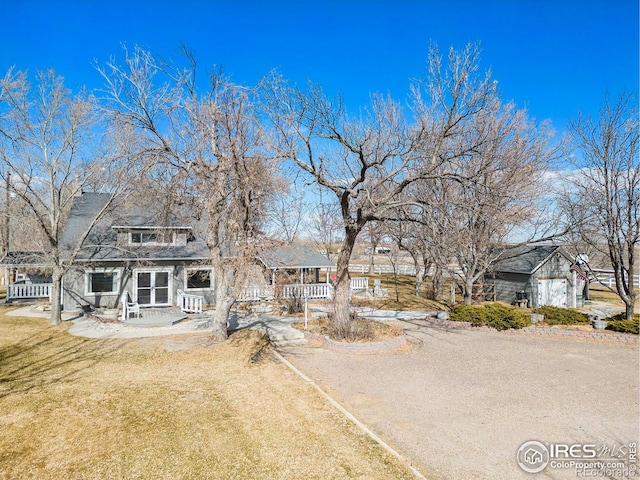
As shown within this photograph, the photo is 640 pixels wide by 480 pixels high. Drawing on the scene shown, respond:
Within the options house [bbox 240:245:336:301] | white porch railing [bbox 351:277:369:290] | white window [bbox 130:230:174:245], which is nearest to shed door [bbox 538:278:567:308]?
white porch railing [bbox 351:277:369:290]

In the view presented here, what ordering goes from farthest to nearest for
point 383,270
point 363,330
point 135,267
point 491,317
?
point 383,270
point 135,267
point 491,317
point 363,330

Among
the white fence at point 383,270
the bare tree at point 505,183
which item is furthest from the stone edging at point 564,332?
the white fence at point 383,270

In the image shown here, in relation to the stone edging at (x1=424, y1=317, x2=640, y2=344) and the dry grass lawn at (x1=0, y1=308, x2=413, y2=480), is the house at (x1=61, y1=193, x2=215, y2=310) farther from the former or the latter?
the stone edging at (x1=424, y1=317, x2=640, y2=344)

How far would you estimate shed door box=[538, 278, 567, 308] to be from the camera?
21.9 metres

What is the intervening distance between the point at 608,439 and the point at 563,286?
19704mm

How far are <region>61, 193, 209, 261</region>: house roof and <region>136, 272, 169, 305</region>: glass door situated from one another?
41.9 inches

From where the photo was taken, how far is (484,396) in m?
7.50

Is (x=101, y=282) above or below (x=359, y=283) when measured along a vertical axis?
above

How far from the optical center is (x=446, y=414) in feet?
21.6

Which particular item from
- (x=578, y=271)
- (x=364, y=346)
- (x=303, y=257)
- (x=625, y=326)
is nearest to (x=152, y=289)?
(x=303, y=257)

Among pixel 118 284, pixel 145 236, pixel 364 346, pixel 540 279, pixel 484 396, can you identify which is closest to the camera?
pixel 484 396

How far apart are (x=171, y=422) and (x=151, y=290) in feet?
41.8

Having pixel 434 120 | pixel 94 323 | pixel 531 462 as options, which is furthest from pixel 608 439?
pixel 94 323

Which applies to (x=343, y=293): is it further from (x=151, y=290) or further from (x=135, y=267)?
(x=135, y=267)
